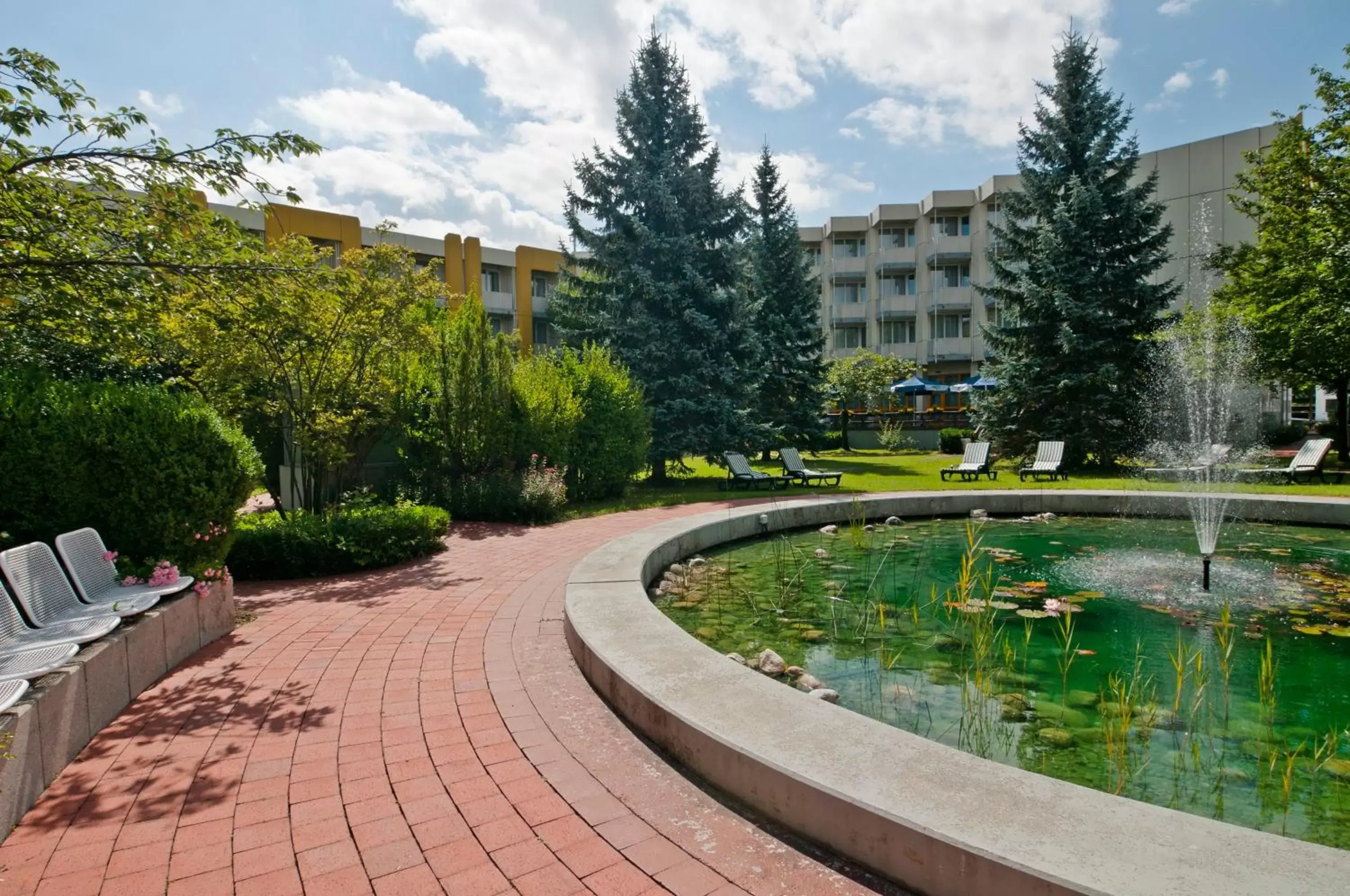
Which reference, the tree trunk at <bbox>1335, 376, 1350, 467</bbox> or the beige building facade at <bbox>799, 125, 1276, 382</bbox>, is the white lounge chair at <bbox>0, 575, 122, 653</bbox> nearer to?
the tree trunk at <bbox>1335, 376, 1350, 467</bbox>

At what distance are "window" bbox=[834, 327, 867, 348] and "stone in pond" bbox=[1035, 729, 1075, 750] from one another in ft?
161

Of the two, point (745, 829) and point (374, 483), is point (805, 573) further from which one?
point (374, 483)

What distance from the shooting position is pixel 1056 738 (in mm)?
4117

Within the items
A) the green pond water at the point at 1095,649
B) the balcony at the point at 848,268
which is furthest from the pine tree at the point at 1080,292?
the balcony at the point at 848,268

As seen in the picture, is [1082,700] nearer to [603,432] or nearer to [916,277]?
[603,432]

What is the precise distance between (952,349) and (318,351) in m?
43.3

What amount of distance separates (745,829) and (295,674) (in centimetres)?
345

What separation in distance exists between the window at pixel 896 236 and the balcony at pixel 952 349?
307 inches

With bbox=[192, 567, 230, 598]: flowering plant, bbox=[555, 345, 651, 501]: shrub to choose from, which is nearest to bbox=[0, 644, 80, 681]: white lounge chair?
bbox=[192, 567, 230, 598]: flowering plant

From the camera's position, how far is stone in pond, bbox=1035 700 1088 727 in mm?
4320

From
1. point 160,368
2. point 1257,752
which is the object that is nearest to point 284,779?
point 1257,752

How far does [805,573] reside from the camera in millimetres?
8320

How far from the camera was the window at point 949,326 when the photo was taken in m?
46.6

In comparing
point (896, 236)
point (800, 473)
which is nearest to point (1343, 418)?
point (800, 473)
